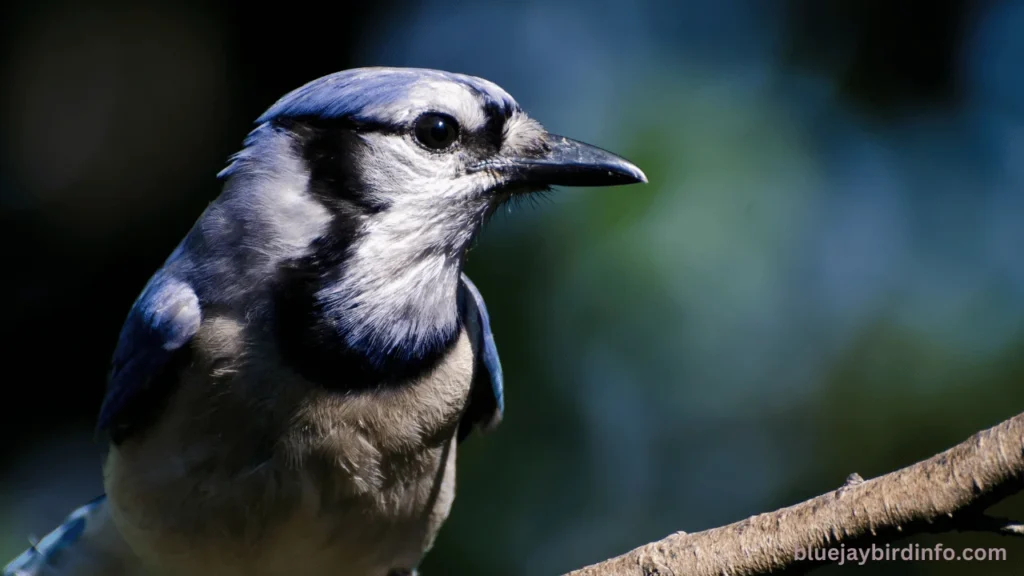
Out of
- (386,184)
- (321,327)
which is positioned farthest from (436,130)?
(321,327)

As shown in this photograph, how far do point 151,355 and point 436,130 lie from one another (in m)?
0.97

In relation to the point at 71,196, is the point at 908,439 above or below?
above

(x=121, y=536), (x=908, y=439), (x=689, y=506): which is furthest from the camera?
(x=689, y=506)

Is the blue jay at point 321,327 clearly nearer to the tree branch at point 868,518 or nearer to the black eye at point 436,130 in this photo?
the black eye at point 436,130

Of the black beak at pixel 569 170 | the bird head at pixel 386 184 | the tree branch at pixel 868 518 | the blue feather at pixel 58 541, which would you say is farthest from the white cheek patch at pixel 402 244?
the blue feather at pixel 58 541

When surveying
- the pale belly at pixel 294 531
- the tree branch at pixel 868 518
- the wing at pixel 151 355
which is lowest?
the pale belly at pixel 294 531

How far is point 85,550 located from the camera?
10.7 feet

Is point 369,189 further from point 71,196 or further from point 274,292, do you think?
point 71,196

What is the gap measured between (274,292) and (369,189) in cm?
35

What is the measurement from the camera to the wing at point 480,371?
2.98 meters

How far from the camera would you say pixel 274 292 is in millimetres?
2498

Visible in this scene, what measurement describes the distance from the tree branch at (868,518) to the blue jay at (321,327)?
785mm

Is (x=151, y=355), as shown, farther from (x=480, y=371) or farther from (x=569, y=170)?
(x=569, y=170)

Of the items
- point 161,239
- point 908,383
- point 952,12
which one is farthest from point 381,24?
point 908,383
